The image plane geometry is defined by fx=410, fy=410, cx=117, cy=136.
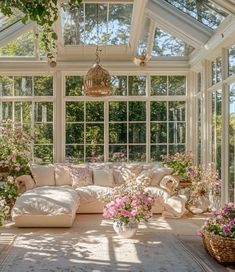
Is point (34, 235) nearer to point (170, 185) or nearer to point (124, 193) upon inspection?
point (124, 193)

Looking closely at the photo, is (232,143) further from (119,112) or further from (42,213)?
(119,112)

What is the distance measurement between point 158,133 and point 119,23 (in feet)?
8.28

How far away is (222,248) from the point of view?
4.32 meters

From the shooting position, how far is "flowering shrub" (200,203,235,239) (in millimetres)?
4383

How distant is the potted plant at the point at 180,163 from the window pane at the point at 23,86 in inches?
128

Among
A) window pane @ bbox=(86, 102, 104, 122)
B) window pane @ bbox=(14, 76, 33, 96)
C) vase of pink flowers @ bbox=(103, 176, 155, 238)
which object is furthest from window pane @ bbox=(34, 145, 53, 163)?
vase of pink flowers @ bbox=(103, 176, 155, 238)

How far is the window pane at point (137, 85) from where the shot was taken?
29.5 ft

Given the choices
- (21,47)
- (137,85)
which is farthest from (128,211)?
(21,47)

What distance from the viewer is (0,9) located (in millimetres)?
2846

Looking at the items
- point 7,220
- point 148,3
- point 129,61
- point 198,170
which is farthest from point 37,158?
point 148,3

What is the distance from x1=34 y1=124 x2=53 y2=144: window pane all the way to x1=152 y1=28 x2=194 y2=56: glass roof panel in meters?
2.79

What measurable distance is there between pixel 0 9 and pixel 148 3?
15.9ft

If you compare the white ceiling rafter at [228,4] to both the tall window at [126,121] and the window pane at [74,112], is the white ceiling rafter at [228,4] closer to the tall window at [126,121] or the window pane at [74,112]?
the tall window at [126,121]

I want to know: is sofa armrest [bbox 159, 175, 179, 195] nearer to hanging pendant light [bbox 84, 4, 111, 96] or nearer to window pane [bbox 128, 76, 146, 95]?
hanging pendant light [bbox 84, 4, 111, 96]
